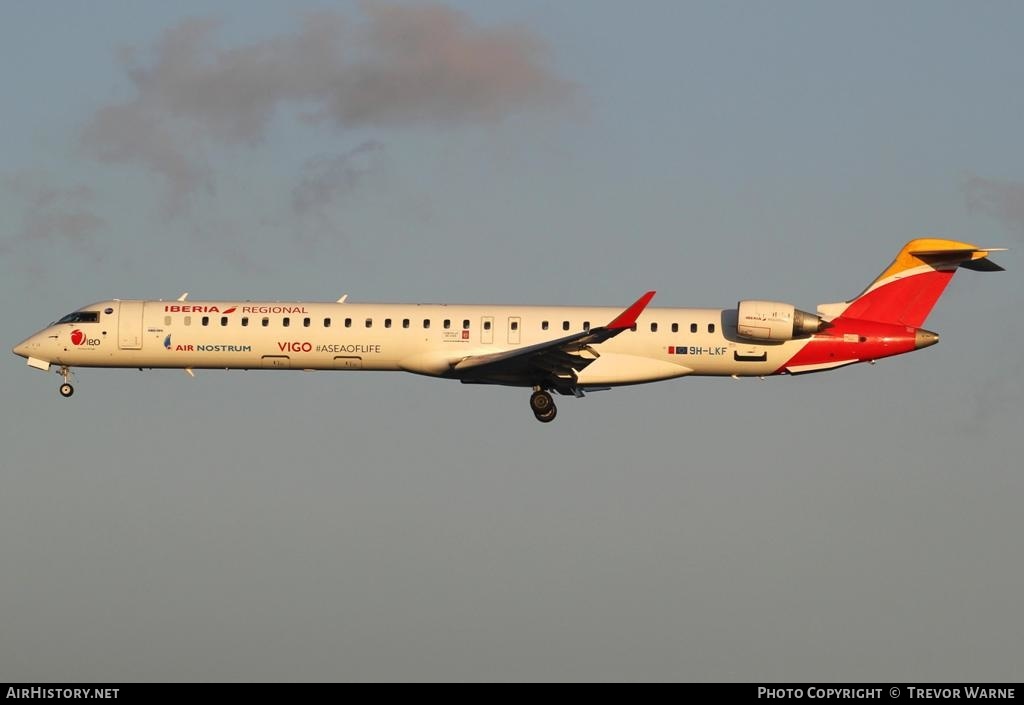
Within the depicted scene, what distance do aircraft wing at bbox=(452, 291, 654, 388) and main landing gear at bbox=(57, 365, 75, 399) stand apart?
11.9m

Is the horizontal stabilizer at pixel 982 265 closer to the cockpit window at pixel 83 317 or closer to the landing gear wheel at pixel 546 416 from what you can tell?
the landing gear wheel at pixel 546 416

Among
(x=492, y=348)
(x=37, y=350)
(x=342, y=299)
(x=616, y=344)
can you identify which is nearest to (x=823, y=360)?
(x=616, y=344)

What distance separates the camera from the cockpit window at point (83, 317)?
50.3 meters

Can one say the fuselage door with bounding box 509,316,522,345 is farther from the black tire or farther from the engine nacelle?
the engine nacelle

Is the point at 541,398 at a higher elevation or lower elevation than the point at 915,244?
lower

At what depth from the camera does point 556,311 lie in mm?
49688

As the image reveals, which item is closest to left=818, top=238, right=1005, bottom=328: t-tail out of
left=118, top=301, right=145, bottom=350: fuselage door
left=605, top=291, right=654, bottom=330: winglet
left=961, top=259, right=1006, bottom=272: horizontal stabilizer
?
left=961, top=259, right=1006, bottom=272: horizontal stabilizer

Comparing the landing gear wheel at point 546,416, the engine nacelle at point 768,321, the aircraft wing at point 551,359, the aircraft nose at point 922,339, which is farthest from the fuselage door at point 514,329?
the aircraft nose at point 922,339

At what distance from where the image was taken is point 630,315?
4622 centimetres

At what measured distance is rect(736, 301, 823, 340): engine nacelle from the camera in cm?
4888

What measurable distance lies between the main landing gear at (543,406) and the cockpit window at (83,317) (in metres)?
13.4
